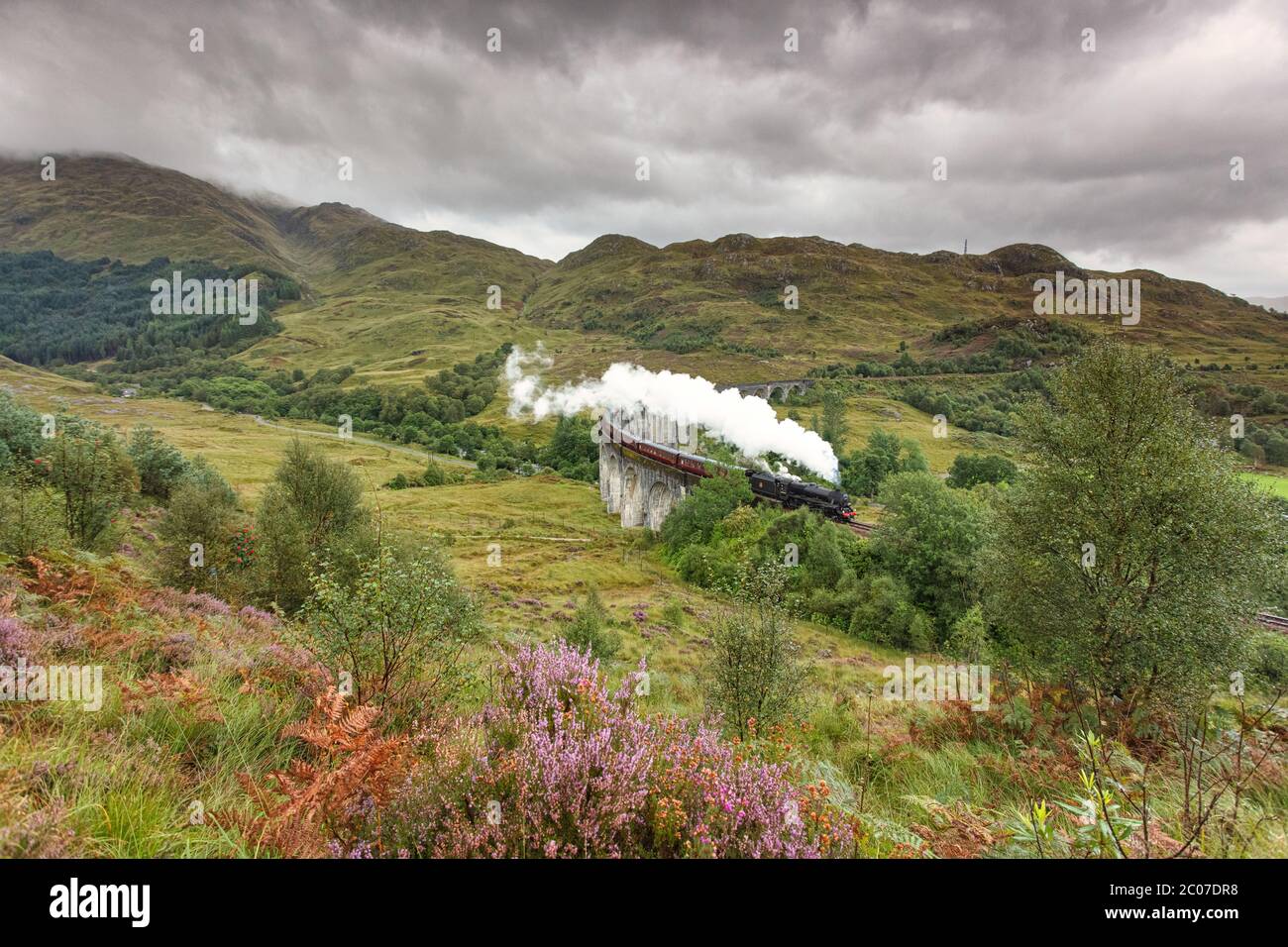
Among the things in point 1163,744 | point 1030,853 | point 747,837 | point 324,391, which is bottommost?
point 1163,744

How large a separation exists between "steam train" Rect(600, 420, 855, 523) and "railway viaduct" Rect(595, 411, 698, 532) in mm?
1344

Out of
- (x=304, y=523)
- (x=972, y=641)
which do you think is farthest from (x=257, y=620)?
(x=972, y=641)

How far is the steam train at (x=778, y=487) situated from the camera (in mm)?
44281

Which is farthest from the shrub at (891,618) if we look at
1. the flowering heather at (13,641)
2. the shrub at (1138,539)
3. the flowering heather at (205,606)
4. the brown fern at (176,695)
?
the flowering heather at (13,641)

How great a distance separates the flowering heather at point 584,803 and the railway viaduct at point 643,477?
165 ft

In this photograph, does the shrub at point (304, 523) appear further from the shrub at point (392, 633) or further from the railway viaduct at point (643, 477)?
the railway viaduct at point (643, 477)

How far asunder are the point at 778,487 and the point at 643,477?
21.2 m

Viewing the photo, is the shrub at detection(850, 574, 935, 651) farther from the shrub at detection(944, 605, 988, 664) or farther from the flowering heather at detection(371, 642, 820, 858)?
the flowering heather at detection(371, 642, 820, 858)

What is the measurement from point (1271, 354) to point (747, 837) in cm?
22463

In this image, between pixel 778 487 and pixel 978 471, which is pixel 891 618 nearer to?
pixel 778 487

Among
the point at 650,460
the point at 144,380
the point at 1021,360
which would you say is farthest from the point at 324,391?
the point at 1021,360

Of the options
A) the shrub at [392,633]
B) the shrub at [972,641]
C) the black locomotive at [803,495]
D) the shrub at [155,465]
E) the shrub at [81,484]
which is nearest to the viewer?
the shrub at [392,633]

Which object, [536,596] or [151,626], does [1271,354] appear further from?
[151,626]

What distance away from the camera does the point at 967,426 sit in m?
104
